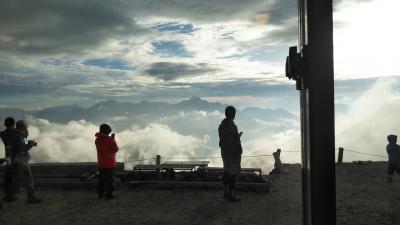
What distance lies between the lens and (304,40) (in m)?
2.34

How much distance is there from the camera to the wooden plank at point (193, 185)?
33.6ft

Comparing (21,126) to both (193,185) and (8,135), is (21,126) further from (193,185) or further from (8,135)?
(193,185)

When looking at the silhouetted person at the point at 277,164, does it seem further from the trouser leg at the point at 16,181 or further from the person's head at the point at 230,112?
the trouser leg at the point at 16,181

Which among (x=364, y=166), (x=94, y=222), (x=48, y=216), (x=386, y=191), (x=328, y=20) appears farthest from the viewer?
(x=364, y=166)

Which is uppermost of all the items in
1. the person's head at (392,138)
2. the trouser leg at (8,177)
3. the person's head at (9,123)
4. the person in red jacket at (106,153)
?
the person's head at (9,123)

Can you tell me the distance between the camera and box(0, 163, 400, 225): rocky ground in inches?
305

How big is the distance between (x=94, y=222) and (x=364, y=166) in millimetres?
10579

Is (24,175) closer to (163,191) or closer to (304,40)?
(163,191)

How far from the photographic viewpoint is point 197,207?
8.70 metres

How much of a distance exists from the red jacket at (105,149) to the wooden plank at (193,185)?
159 cm

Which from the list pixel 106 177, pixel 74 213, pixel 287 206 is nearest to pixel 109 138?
pixel 106 177

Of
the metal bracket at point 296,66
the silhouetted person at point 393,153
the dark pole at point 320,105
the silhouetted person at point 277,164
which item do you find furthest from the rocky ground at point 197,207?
the metal bracket at point 296,66

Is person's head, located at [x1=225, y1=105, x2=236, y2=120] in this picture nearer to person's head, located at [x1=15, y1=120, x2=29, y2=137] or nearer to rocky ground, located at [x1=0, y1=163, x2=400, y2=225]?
rocky ground, located at [x1=0, y1=163, x2=400, y2=225]

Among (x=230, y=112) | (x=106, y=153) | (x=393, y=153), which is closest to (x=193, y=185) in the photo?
(x=106, y=153)
